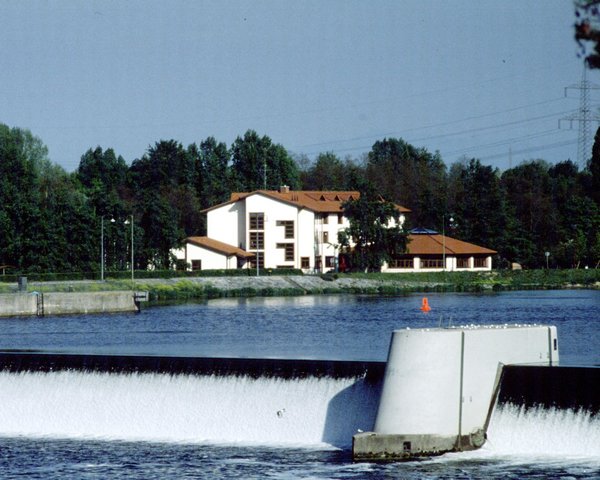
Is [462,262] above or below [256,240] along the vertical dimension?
below

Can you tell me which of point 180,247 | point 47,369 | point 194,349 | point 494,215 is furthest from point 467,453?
point 494,215

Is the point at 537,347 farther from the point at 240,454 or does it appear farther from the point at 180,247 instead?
the point at 180,247

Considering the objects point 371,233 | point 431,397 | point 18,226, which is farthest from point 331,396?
point 371,233

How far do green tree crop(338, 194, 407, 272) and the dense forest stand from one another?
6.98 ft

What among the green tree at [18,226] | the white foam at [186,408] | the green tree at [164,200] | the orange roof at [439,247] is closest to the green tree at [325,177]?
the green tree at [164,200]

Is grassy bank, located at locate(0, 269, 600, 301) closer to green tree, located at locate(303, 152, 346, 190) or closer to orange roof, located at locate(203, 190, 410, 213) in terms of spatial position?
orange roof, located at locate(203, 190, 410, 213)

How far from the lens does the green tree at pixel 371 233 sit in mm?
118938

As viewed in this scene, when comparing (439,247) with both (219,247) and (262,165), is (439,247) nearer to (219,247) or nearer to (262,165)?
(219,247)

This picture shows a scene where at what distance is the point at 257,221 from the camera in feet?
412

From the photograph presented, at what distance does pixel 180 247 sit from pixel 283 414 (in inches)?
3675

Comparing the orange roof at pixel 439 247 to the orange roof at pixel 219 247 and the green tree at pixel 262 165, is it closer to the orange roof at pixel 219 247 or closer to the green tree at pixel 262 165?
the orange roof at pixel 219 247

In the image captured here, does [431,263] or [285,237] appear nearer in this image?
[285,237]

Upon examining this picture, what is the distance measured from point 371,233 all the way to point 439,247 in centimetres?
1142

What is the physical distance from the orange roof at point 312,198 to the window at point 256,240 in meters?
3.89
